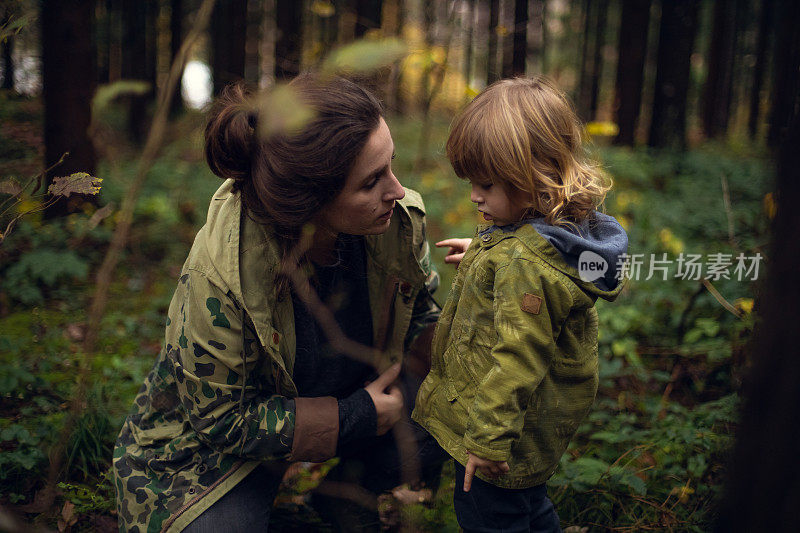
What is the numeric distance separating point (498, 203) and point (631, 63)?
9964 millimetres

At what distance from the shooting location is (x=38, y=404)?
2.66m

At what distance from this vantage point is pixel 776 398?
0.95 meters

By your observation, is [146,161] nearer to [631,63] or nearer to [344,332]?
[344,332]

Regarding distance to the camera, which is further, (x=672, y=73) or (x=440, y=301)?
(x=672, y=73)

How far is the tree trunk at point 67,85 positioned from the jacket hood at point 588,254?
4.36m

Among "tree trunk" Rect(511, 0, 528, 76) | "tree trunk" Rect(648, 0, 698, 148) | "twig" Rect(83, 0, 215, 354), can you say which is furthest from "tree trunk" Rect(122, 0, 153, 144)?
"twig" Rect(83, 0, 215, 354)

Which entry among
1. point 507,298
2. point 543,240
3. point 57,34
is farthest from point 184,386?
point 57,34

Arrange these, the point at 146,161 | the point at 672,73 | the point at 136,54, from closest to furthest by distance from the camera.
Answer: the point at 146,161, the point at 672,73, the point at 136,54

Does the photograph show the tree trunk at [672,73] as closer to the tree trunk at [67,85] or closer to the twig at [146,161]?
the tree trunk at [67,85]

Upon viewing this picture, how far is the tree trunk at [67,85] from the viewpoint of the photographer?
188 inches

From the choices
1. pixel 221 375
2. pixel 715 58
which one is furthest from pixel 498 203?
pixel 715 58

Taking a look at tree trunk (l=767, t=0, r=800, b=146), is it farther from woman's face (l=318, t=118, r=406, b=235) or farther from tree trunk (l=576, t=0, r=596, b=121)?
tree trunk (l=576, t=0, r=596, b=121)

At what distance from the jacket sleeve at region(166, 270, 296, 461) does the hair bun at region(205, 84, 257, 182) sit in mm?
348

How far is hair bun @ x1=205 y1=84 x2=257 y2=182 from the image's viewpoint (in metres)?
1.79
